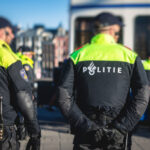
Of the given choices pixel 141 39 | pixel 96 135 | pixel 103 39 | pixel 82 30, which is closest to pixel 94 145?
pixel 96 135

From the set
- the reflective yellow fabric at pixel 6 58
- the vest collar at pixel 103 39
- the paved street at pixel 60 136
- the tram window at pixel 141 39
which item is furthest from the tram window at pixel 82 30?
the reflective yellow fabric at pixel 6 58

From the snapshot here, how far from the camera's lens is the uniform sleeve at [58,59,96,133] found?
2312mm

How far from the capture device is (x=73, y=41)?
8086mm

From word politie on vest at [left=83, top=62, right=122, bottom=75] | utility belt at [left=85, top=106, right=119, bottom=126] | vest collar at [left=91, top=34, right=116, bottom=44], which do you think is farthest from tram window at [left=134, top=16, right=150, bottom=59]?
utility belt at [left=85, top=106, right=119, bottom=126]

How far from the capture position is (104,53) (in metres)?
2.46

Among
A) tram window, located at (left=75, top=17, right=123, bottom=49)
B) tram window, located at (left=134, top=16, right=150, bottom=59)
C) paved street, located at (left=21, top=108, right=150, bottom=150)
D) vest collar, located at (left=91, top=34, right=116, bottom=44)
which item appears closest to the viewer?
vest collar, located at (left=91, top=34, right=116, bottom=44)

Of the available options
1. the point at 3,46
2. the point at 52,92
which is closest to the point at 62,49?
the point at 52,92

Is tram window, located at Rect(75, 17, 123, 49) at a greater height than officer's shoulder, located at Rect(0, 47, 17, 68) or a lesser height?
greater

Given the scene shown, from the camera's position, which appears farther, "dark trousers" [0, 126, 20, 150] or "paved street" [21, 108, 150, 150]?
"paved street" [21, 108, 150, 150]

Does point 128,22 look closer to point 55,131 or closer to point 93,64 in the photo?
point 55,131

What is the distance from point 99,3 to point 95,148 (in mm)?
6140

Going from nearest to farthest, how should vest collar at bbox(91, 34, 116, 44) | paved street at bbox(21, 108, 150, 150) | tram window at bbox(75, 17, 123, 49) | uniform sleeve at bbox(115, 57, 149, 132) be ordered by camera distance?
uniform sleeve at bbox(115, 57, 149, 132) < vest collar at bbox(91, 34, 116, 44) < paved street at bbox(21, 108, 150, 150) < tram window at bbox(75, 17, 123, 49)

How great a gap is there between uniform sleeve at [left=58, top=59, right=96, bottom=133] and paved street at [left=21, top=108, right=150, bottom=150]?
10.3ft

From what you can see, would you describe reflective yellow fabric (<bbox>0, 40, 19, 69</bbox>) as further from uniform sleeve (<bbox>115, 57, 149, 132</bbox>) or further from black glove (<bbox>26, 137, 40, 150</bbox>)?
uniform sleeve (<bbox>115, 57, 149, 132</bbox>)
